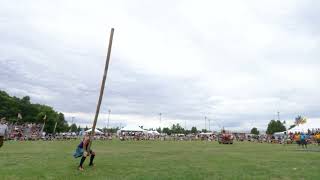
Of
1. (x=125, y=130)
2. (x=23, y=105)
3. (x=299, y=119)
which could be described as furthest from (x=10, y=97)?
(x=299, y=119)

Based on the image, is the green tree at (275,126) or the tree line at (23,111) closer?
the tree line at (23,111)

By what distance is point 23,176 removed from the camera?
12.3 m

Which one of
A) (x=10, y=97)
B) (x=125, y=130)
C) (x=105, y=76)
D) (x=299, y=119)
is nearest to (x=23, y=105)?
(x=10, y=97)

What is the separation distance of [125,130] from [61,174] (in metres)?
68.6

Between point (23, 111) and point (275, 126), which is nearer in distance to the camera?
point (23, 111)

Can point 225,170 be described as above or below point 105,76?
below

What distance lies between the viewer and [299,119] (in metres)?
59.9

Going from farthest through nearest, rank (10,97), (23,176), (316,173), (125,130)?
(10,97) < (125,130) < (316,173) < (23,176)

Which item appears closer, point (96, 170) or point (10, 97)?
point (96, 170)

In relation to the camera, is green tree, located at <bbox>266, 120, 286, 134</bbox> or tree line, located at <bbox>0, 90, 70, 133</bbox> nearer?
tree line, located at <bbox>0, 90, 70, 133</bbox>

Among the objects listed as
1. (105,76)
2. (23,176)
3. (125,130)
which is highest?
(125,130)

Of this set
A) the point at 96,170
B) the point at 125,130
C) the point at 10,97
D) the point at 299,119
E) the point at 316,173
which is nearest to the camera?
the point at 316,173

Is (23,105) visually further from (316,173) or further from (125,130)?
(316,173)

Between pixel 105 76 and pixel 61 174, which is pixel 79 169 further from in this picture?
pixel 105 76
